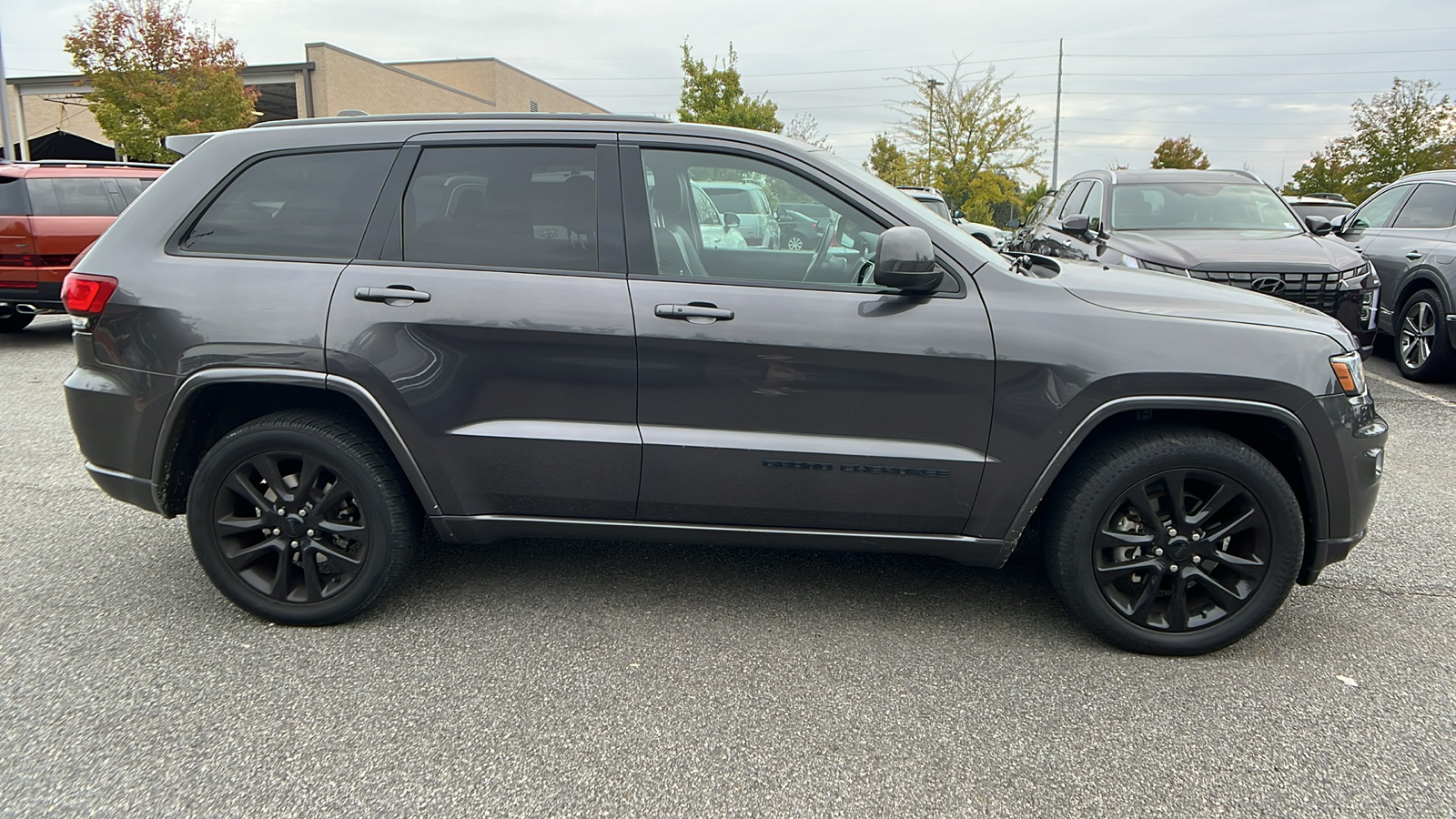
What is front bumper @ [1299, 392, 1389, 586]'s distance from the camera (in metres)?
3.03

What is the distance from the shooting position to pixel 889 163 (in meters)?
37.9

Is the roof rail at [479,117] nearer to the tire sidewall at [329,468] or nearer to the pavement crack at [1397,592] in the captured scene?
the tire sidewall at [329,468]

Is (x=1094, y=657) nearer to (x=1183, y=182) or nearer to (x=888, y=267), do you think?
(x=888, y=267)

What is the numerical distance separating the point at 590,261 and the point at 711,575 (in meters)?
1.41

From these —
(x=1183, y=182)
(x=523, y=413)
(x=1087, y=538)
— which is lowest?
(x=1087, y=538)

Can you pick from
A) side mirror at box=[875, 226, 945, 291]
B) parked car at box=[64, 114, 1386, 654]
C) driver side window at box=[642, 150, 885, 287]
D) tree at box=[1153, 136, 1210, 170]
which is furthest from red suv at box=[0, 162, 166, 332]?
tree at box=[1153, 136, 1210, 170]

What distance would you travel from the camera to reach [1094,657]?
10.5ft

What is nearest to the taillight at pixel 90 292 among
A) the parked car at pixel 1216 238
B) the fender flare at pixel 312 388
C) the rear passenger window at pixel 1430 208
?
the fender flare at pixel 312 388

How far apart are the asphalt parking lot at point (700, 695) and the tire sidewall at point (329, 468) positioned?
9 cm

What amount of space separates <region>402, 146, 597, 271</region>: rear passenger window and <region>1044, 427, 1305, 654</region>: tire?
1835 mm

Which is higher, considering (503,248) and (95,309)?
(503,248)

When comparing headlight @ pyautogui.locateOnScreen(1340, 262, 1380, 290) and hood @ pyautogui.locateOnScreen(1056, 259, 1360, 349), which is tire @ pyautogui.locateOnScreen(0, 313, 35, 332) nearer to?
hood @ pyautogui.locateOnScreen(1056, 259, 1360, 349)

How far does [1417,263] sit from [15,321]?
14342mm

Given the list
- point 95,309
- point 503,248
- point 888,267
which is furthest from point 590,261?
point 95,309
